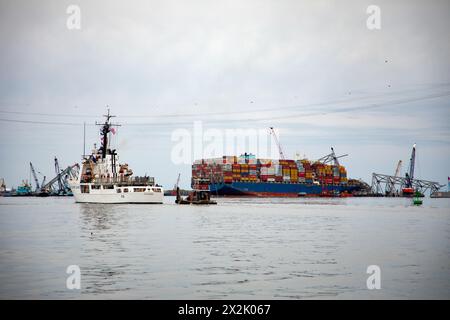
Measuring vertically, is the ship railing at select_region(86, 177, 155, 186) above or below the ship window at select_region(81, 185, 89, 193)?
above

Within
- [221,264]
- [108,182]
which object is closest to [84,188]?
[108,182]

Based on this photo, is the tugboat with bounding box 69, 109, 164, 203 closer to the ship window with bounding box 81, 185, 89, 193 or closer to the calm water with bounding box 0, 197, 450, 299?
the ship window with bounding box 81, 185, 89, 193

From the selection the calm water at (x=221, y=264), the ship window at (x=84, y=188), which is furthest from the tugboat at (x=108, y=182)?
the calm water at (x=221, y=264)

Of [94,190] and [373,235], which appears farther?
[94,190]

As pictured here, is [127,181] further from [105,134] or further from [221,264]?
[221,264]

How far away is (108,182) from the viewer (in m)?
113

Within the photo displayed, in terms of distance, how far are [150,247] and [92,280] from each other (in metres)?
12.5

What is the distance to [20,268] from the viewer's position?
28.3 meters

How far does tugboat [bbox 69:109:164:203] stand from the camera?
111m

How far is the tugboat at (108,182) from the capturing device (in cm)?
11106

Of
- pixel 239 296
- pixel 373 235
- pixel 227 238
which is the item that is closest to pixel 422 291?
pixel 239 296

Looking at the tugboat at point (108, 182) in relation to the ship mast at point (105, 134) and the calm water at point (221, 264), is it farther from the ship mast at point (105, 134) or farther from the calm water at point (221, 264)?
the calm water at point (221, 264)

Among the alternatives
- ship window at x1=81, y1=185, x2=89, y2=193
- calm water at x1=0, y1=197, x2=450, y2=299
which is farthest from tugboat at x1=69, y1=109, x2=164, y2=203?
calm water at x1=0, y1=197, x2=450, y2=299
